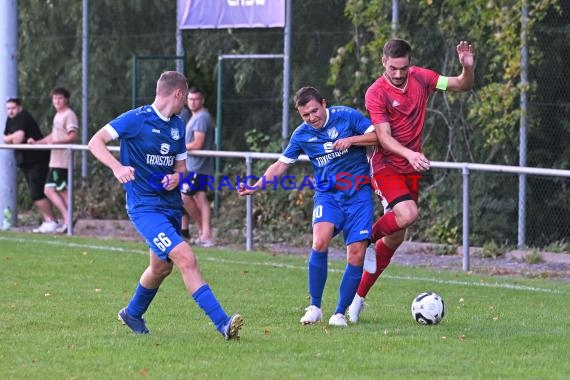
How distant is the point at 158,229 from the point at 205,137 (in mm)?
8085

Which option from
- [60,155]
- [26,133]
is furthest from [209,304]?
[26,133]

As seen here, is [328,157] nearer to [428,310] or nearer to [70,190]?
[428,310]

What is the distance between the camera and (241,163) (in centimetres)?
1867

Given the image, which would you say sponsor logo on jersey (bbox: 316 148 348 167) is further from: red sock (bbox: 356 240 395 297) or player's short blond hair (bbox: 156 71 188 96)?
player's short blond hair (bbox: 156 71 188 96)

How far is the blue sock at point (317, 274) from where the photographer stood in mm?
9734

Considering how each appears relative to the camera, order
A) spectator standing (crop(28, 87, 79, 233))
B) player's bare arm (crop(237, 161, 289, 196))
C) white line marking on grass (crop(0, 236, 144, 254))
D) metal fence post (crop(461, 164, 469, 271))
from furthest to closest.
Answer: spectator standing (crop(28, 87, 79, 233)) → white line marking on grass (crop(0, 236, 144, 254)) → metal fence post (crop(461, 164, 469, 271)) → player's bare arm (crop(237, 161, 289, 196))

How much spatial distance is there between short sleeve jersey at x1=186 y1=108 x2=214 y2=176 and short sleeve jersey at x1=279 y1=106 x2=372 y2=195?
6.98 metres

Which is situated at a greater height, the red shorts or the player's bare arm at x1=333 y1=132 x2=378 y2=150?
the player's bare arm at x1=333 y1=132 x2=378 y2=150

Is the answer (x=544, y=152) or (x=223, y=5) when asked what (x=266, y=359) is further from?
(x=223, y=5)

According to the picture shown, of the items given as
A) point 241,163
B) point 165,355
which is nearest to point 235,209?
point 241,163

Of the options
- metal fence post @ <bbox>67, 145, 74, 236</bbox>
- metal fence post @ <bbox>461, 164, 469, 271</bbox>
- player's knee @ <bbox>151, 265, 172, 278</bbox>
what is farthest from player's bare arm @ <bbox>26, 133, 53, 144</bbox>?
Result: player's knee @ <bbox>151, 265, 172, 278</bbox>

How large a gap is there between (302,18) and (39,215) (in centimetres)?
504

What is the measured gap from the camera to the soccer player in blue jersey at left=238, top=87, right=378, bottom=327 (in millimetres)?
9625

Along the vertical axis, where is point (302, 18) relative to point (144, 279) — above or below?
above
